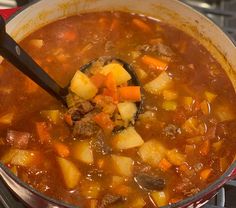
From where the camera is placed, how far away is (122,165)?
5.41 ft

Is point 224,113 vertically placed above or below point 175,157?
above

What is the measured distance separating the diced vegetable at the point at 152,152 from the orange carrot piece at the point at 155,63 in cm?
39

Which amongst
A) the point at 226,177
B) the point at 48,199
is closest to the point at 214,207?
the point at 226,177

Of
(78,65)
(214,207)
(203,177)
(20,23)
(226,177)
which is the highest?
(20,23)

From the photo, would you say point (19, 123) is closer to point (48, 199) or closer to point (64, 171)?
point (64, 171)

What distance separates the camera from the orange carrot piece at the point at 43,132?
1.69 m

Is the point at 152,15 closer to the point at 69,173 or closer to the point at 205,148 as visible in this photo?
the point at 205,148

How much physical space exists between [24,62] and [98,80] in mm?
412

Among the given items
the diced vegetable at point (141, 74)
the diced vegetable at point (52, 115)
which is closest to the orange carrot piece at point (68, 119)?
the diced vegetable at point (52, 115)

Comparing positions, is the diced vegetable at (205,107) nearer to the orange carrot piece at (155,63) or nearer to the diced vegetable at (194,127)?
the diced vegetable at (194,127)

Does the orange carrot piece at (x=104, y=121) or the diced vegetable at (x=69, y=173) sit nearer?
the diced vegetable at (x=69, y=173)

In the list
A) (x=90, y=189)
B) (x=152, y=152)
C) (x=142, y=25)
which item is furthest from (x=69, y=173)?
(x=142, y=25)

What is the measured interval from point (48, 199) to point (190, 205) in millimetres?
438

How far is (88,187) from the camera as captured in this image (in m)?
1.58
